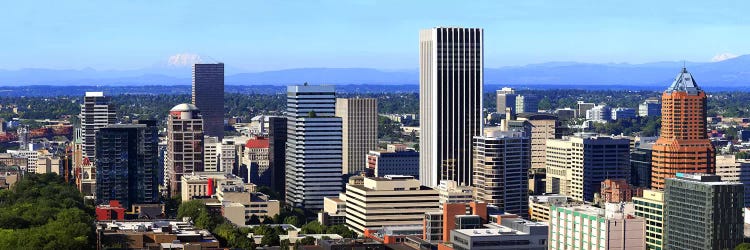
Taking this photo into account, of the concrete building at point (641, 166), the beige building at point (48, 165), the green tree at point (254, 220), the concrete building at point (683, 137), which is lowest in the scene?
the green tree at point (254, 220)

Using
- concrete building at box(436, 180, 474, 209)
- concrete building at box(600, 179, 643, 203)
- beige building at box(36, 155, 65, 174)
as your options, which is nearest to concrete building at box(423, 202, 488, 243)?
concrete building at box(436, 180, 474, 209)

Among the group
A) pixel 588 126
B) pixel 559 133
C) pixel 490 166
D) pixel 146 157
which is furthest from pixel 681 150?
pixel 588 126

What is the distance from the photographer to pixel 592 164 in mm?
99625

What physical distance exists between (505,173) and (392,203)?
1199cm

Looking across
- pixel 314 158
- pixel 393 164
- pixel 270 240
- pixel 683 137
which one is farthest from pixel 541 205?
pixel 393 164

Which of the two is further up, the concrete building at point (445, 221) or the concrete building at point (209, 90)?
the concrete building at point (209, 90)

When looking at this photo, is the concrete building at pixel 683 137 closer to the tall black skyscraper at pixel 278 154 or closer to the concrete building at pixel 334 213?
the concrete building at pixel 334 213

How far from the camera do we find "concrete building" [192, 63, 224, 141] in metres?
170

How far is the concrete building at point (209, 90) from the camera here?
170m

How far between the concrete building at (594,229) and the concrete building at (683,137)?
2448 centimetres

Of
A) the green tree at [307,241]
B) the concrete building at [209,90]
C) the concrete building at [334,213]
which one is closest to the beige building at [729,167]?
the concrete building at [334,213]

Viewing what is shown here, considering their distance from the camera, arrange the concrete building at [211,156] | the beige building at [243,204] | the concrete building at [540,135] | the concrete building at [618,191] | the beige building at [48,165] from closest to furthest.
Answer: the concrete building at [618,191] < the beige building at [243,204] < the beige building at [48,165] < the concrete building at [540,135] < the concrete building at [211,156]

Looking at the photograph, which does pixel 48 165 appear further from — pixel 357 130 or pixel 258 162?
pixel 357 130

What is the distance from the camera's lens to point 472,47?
325ft
